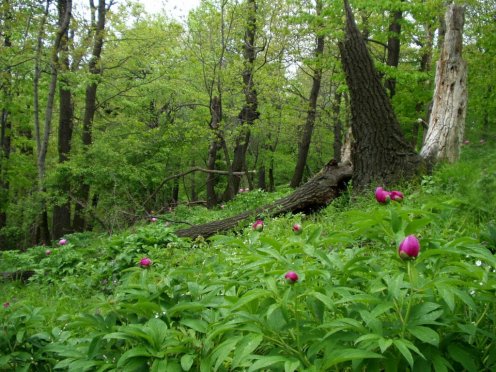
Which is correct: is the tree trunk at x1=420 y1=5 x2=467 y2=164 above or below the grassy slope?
above

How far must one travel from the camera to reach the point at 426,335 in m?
1.29

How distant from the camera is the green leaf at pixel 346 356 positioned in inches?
47.6

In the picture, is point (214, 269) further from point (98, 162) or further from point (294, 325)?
point (98, 162)

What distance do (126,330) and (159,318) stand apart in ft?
0.77

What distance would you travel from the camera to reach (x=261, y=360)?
130 cm

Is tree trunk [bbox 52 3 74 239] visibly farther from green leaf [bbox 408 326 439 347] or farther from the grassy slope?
green leaf [bbox 408 326 439 347]

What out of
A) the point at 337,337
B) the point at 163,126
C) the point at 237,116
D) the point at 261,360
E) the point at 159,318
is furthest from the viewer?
the point at 163,126

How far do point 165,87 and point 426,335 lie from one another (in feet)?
45.9

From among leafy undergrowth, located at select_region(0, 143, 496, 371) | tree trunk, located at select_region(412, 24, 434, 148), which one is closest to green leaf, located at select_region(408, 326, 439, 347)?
leafy undergrowth, located at select_region(0, 143, 496, 371)

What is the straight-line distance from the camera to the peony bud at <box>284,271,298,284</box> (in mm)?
1524

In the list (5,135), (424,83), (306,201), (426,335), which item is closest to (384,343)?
(426,335)

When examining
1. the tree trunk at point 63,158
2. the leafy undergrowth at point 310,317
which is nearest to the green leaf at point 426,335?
the leafy undergrowth at point 310,317

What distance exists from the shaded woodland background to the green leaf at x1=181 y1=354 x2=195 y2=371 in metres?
8.00

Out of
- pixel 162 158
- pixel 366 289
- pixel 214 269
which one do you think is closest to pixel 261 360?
pixel 366 289
